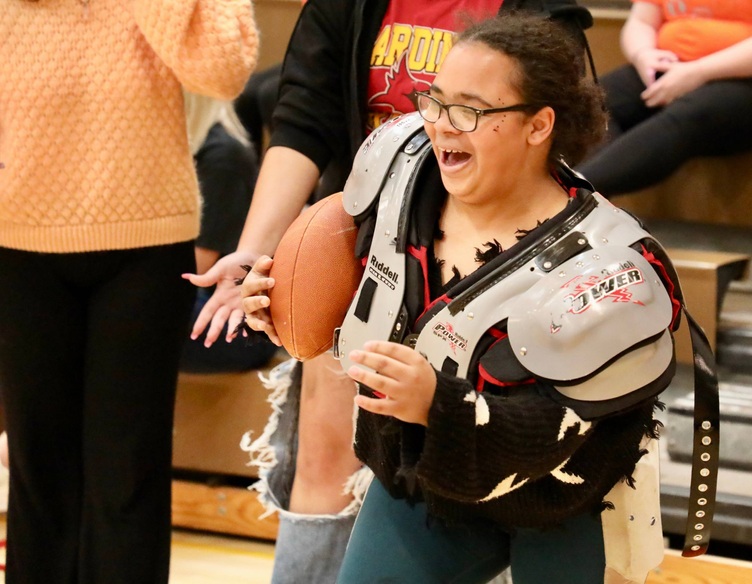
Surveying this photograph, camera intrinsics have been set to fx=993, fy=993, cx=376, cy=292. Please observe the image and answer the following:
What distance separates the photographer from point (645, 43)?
8.92ft

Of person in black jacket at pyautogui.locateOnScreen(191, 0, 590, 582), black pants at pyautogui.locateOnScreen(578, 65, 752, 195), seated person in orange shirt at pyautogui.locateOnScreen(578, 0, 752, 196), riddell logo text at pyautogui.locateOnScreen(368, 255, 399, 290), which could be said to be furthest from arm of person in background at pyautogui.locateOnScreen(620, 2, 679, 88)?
riddell logo text at pyautogui.locateOnScreen(368, 255, 399, 290)

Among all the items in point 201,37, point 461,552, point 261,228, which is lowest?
point 461,552

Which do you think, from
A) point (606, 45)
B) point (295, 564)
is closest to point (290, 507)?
point (295, 564)

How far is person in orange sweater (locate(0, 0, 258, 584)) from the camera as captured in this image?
168 centimetres

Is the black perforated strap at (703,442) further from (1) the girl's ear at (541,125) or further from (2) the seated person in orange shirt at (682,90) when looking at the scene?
(2) the seated person in orange shirt at (682,90)

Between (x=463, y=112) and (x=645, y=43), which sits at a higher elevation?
(x=463, y=112)

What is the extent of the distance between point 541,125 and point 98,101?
2.64 ft

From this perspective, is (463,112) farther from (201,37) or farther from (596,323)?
(201,37)

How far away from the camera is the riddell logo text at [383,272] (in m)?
1.36

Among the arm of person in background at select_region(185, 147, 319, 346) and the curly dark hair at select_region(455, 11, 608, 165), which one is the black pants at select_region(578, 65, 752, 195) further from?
the curly dark hair at select_region(455, 11, 608, 165)

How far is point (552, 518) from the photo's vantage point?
1.31 m

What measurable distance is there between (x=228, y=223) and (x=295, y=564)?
0.92 m

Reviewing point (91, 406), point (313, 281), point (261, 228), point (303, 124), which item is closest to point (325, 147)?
point (303, 124)

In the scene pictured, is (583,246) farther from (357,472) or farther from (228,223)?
(228,223)
